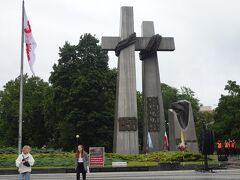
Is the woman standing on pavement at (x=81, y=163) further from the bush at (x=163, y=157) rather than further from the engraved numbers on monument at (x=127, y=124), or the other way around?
the engraved numbers on monument at (x=127, y=124)

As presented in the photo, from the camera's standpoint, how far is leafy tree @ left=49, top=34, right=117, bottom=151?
52281 millimetres

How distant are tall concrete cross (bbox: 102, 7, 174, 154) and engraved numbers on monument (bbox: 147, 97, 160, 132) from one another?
2074 millimetres

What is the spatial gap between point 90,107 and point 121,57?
1407 cm

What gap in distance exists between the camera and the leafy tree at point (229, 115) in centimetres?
6610

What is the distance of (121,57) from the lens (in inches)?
1598

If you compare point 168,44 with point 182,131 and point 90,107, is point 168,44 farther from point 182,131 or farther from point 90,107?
point 90,107

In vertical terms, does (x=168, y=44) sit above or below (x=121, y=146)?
above

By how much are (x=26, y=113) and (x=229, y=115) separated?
32.0 metres

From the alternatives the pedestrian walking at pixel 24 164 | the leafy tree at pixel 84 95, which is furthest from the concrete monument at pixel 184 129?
the pedestrian walking at pixel 24 164

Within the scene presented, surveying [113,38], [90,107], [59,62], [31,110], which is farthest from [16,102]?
[113,38]

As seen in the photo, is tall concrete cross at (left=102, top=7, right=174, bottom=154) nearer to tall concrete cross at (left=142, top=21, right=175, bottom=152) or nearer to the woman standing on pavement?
tall concrete cross at (left=142, top=21, right=175, bottom=152)

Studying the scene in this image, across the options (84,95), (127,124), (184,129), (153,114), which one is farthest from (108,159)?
(84,95)

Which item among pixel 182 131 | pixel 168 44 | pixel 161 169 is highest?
pixel 168 44

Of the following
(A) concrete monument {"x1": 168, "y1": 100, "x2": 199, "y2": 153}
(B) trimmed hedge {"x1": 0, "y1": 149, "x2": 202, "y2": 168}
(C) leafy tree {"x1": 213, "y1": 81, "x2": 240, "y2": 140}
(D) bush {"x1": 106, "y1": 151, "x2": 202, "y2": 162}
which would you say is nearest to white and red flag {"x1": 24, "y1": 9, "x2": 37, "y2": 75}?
(B) trimmed hedge {"x1": 0, "y1": 149, "x2": 202, "y2": 168}
